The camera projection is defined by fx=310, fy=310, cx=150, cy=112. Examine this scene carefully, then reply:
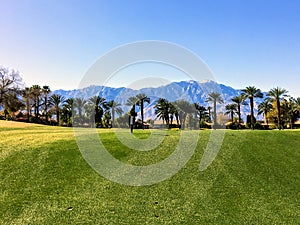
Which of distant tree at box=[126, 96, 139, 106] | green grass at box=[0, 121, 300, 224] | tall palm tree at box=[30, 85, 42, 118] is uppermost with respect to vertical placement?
tall palm tree at box=[30, 85, 42, 118]

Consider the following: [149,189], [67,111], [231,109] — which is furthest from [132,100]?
[149,189]

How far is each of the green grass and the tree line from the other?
183ft

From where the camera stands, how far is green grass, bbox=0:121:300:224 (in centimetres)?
1655

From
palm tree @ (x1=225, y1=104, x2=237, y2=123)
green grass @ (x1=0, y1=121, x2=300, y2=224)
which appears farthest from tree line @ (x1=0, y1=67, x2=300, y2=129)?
green grass @ (x1=0, y1=121, x2=300, y2=224)

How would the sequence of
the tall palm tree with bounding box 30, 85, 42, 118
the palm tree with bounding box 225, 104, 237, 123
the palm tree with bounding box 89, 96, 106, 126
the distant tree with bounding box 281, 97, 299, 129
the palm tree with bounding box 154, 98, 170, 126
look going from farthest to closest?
1. the palm tree with bounding box 225, 104, 237, 123
2. the tall palm tree with bounding box 30, 85, 42, 118
3. the palm tree with bounding box 154, 98, 170, 126
4. the distant tree with bounding box 281, 97, 299, 129
5. the palm tree with bounding box 89, 96, 106, 126

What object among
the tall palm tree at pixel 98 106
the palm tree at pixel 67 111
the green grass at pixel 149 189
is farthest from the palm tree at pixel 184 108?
the green grass at pixel 149 189

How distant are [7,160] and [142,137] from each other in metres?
12.0

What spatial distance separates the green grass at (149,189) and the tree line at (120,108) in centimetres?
5582

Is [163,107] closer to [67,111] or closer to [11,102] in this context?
[67,111]

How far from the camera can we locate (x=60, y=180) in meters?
20.1

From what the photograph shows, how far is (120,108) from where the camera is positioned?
10719 centimetres

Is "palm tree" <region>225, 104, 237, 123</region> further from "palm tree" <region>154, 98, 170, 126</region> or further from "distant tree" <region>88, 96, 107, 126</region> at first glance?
"distant tree" <region>88, 96, 107, 126</region>

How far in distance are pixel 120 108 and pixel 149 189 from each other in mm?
88266

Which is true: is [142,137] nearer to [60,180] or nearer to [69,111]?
[60,180]
